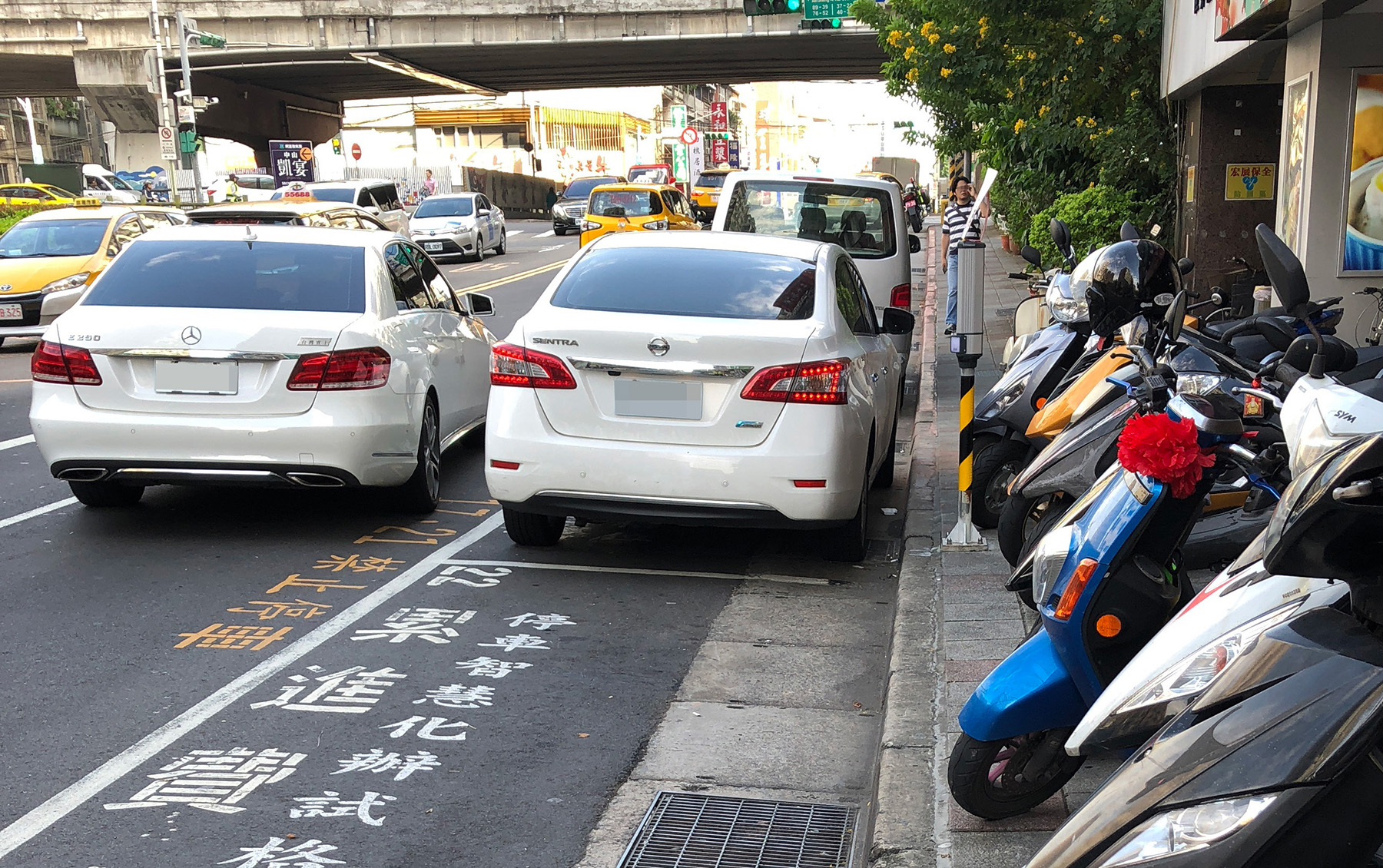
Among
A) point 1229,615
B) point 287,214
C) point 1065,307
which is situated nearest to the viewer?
point 1229,615

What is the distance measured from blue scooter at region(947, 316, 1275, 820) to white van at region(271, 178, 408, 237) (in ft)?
77.2

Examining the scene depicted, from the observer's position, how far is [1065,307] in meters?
6.82

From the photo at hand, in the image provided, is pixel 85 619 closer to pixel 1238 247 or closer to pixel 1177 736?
pixel 1177 736

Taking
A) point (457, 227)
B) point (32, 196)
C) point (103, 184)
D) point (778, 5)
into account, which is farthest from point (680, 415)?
point (103, 184)

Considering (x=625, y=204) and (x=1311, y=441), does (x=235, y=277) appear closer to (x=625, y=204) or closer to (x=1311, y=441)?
(x=1311, y=441)

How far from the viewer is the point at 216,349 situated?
6887 millimetres

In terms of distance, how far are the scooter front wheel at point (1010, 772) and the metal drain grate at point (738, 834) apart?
1.44 ft

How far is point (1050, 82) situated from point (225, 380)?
1019 centimetres

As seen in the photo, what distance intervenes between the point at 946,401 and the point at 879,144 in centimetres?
13549

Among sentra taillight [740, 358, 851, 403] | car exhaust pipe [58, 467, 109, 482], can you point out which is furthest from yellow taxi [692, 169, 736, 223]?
sentra taillight [740, 358, 851, 403]

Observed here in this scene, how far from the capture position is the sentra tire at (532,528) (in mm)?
7070

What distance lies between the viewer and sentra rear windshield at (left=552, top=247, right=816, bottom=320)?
22.3 feet

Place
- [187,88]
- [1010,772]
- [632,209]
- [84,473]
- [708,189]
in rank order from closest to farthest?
[1010,772]
[84,473]
[632,209]
[187,88]
[708,189]

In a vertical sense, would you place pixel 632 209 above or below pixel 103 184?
below
